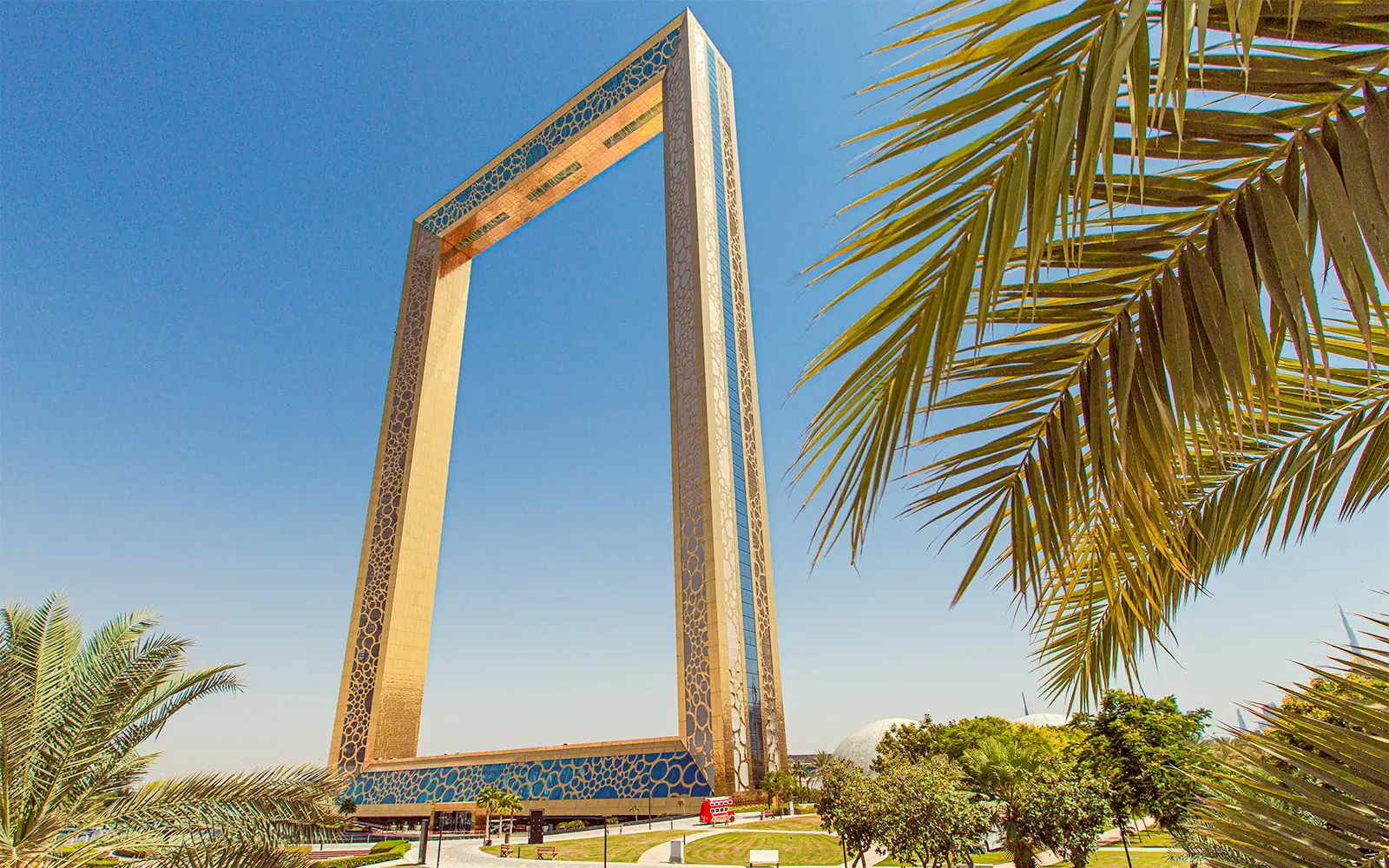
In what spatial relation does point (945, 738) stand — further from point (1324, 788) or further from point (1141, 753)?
point (1324, 788)

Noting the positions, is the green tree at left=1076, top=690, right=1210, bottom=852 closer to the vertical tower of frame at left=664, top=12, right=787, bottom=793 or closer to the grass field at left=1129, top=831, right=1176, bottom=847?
the grass field at left=1129, top=831, right=1176, bottom=847

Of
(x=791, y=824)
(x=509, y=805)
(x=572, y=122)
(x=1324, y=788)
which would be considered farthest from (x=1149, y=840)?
(x=572, y=122)

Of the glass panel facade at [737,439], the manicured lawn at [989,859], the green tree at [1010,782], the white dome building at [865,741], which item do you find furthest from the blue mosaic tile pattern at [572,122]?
the white dome building at [865,741]

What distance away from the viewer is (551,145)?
27172mm

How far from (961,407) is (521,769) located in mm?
22417

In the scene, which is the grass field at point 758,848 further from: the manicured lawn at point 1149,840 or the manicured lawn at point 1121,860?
the manicured lawn at point 1149,840

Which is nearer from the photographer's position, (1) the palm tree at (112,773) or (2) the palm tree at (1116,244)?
(2) the palm tree at (1116,244)

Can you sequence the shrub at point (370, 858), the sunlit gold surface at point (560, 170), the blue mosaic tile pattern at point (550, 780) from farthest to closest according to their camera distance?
the sunlit gold surface at point (560, 170) < the blue mosaic tile pattern at point (550, 780) < the shrub at point (370, 858)

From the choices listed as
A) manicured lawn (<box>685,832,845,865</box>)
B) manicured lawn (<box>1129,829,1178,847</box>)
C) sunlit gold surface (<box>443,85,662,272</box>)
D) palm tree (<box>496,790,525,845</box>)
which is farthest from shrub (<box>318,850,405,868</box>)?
sunlit gold surface (<box>443,85,662,272</box>)

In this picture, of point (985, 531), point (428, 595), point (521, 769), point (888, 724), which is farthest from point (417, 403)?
point (888, 724)

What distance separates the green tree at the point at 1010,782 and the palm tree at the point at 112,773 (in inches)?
438

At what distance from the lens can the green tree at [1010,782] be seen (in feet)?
41.6

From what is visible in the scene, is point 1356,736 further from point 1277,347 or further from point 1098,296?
Result: point 1098,296

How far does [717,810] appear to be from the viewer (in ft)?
55.3
